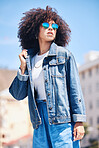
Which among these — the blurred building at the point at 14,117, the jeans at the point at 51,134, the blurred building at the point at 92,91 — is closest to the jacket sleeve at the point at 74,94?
the jeans at the point at 51,134

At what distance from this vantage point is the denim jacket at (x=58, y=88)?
2385 millimetres

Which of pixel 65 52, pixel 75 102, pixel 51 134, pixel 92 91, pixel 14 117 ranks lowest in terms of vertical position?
pixel 92 91

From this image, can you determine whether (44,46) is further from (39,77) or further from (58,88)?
(58,88)

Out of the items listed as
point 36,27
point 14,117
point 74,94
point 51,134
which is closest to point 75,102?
point 74,94

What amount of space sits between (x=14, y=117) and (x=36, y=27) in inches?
1019

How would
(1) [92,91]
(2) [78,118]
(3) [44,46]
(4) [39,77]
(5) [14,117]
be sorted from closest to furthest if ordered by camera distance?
(2) [78,118]
(4) [39,77]
(3) [44,46]
(5) [14,117]
(1) [92,91]

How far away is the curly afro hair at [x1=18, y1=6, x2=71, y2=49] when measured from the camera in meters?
2.69

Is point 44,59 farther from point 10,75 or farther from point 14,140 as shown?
point 10,75

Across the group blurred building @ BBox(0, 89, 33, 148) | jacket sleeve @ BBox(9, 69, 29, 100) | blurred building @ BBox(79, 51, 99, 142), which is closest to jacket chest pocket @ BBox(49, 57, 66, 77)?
jacket sleeve @ BBox(9, 69, 29, 100)

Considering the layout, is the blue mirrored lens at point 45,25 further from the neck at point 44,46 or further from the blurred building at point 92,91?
the blurred building at point 92,91

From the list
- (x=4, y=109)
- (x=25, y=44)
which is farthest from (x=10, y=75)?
(x=25, y=44)

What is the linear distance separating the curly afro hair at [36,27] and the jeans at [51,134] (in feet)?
2.03

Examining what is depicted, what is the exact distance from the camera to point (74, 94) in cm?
241

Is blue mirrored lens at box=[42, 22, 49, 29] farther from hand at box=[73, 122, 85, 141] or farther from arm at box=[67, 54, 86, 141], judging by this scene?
hand at box=[73, 122, 85, 141]
